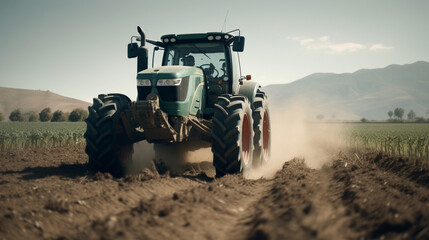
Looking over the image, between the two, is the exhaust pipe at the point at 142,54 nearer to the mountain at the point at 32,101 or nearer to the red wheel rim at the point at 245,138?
the red wheel rim at the point at 245,138

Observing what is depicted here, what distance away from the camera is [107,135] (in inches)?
263

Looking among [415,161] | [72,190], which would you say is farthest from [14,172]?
[415,161]

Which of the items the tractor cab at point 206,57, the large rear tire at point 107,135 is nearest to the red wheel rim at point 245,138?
the tractor cab at point 206,57

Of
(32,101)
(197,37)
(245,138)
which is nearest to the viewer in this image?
(245,138)

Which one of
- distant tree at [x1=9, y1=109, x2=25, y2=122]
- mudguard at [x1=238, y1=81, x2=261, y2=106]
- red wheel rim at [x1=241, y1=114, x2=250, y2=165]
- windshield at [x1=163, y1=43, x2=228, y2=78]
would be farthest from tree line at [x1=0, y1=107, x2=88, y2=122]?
red wheel rim at [x1=241, y1=114, x2=250, y2=165]

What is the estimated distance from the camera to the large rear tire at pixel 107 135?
6.70 meters

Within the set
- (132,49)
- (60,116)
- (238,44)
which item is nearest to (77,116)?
(60,116)

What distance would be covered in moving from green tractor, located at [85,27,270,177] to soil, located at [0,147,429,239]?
0.60 metres

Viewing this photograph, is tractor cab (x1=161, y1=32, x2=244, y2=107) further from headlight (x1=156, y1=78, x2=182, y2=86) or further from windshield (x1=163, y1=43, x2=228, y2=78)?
headlight (x1=156, y1=78, x2=182, y2=86)

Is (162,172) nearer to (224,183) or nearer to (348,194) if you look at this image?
(224,183)

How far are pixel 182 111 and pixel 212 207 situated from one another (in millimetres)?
2815

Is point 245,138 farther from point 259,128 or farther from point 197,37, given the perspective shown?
point 197,37

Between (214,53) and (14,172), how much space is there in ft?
16.3

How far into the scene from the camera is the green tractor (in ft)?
21.9
